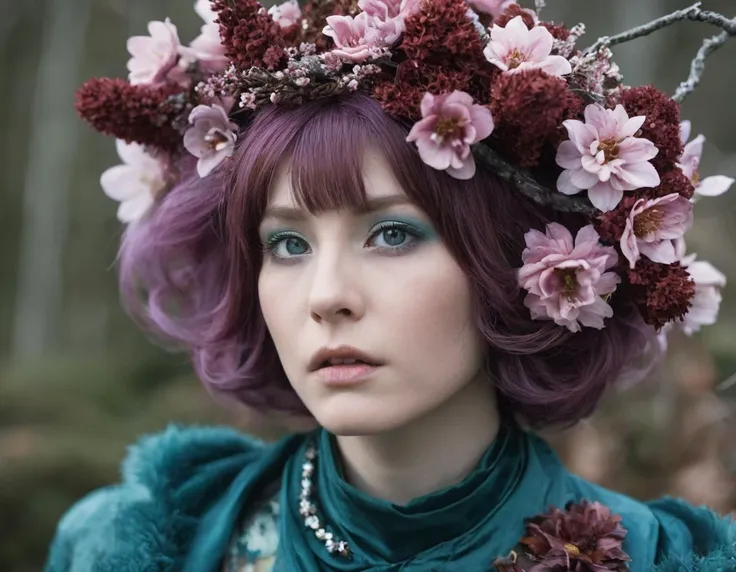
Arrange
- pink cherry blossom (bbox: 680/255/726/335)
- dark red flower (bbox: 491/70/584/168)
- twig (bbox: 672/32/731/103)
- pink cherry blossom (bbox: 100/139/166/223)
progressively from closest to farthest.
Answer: dark red flower (bbox: 491/70/584/168) → twig (bbox: 672/32/731/103) → pink cherry blossom (bbox: 680/255/726/335) → pink cherry blossom (bbox: 100/139/166/223)

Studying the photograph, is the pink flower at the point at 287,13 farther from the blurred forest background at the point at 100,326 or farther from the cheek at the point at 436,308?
the blurred forest background at the point at 100,326

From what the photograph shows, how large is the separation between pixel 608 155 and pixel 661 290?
0.22 metres

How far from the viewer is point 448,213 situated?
125cm

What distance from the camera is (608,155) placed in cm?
123

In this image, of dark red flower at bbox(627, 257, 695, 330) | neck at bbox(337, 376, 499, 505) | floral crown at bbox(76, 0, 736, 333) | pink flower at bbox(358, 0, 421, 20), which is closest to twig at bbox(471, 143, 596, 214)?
floral crown at bbox(76, 0, 736, 333)

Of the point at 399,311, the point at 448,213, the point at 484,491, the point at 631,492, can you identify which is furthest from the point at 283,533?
the point at 631,492

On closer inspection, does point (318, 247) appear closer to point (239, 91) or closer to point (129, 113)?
point (239, 91)

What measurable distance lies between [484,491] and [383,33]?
744mm

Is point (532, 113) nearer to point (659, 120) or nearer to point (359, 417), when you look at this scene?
point (659, 120)

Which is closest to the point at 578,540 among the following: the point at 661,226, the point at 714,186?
the point at 661,226

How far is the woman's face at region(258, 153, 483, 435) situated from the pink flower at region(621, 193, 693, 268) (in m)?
0.27

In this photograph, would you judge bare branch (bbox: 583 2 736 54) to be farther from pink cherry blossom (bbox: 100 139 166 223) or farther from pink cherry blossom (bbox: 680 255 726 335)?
pink cherry blossom (bbox: 100 139 166 223)

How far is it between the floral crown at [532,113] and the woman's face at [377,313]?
0.37 feet

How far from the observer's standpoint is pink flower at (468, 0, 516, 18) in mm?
1358
